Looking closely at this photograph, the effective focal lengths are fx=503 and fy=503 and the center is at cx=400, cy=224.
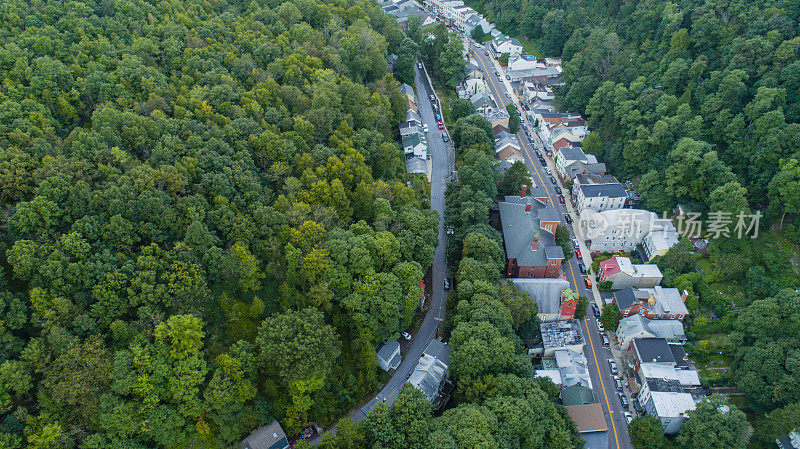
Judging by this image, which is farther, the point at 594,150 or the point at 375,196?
the point at 594,150

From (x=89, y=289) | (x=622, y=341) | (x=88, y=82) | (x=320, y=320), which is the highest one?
(x=88, y=82)

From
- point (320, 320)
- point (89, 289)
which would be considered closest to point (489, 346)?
point (320, 320)

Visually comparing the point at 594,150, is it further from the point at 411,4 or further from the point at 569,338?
the point at 411,4

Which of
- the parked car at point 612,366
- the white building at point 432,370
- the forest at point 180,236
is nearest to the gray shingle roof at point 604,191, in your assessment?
the forest at point 180,236

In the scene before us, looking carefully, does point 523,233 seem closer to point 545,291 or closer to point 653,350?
point 545,291

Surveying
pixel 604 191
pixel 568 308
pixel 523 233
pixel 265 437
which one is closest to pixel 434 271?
pixel 523 233

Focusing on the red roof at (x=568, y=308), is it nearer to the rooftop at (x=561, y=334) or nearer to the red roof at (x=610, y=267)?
the rooftop at (x=561, y=334)
